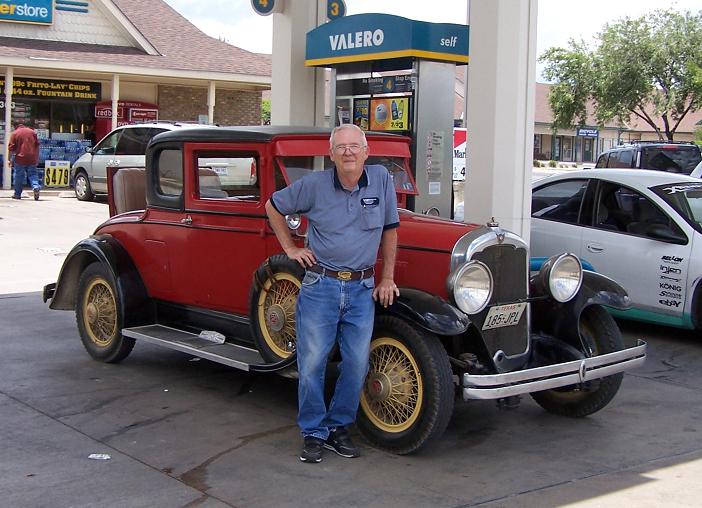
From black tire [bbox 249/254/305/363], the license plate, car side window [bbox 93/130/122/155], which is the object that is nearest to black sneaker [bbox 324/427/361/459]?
black tire [bbox 249/254/305/363]

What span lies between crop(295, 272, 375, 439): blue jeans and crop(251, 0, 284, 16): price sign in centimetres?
627

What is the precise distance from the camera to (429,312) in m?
5.07

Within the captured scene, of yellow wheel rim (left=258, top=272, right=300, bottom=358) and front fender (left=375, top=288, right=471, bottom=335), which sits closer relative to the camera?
front fender (left=375, top=288, right=471, bottom=335)

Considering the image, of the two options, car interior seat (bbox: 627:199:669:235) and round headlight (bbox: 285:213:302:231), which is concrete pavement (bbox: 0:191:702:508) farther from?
car interior seat (bbox: 627:199:669:235)

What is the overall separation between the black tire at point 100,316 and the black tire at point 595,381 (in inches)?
131

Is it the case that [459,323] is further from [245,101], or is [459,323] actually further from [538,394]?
[245,101]

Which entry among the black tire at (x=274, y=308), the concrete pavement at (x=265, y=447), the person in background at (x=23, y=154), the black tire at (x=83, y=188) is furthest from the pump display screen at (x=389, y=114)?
the black tire at (x=83, y=188)

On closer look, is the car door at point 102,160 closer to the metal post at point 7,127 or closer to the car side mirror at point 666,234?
the metal post at point 7,127

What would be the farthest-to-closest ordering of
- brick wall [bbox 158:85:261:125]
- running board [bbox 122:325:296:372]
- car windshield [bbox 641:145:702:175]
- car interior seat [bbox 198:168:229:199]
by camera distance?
brick wall [bbox 158:85:261:125], car windshield [bbox 641:145:702:175], car interior seat [bbox 198:168:229:199], running board [bbox 122:325:296:372]

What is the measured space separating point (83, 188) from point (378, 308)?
17.3 m

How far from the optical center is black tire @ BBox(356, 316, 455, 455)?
505 cm

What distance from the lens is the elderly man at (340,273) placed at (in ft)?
16.8

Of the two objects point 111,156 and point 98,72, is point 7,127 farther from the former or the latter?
point 111,156

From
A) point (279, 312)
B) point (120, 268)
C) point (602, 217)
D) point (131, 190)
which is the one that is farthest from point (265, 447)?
point (602, 217)
